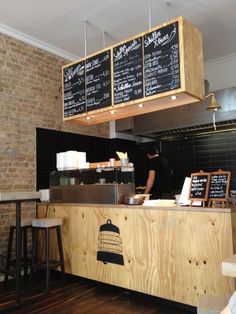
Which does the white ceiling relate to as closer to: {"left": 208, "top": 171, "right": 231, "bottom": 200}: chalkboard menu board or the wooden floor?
{"left": 208, "top": 171, "right": 231, "bottom": 200}: chalkboard menu board

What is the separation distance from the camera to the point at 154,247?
293 centimetres

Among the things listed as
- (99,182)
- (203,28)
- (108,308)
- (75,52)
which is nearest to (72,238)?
(99,182)

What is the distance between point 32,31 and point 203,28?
2430mm

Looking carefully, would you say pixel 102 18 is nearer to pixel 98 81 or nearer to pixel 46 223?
pixel 98 81

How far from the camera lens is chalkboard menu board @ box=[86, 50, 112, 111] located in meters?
3.52

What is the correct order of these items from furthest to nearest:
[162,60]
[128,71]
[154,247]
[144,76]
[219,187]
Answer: [128,71] < [144,76] < [162,60] < [154,247] < [219,187]

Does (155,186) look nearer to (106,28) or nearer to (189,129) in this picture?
(189,129)

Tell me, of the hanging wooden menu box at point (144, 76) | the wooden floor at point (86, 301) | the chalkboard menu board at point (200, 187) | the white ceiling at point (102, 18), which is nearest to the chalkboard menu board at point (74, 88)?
the hanging wooden menu box at point (144, 76)

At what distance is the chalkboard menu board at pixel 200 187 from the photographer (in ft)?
8.99

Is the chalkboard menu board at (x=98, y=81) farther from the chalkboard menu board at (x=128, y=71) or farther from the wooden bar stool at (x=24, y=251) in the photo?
the wooden bar stool at (x=24, y=251)

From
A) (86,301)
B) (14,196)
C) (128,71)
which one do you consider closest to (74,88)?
(128,71)

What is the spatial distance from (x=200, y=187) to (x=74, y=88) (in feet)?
6.84

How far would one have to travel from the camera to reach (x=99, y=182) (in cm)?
357

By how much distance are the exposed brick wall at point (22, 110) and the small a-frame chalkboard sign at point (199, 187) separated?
2456 millimetres
